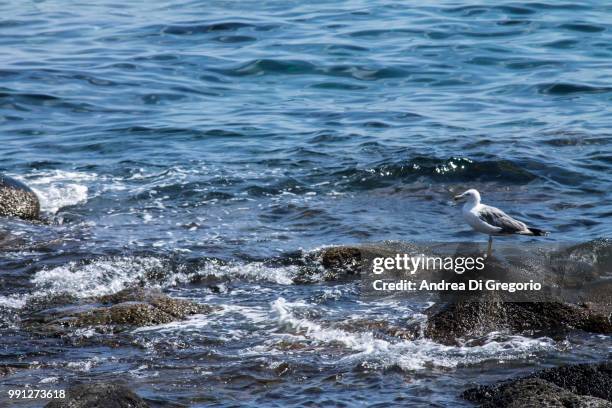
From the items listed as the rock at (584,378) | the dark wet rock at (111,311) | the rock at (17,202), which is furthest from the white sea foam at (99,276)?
the rock at (584,378)

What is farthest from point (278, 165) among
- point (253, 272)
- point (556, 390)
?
point (556, 390)

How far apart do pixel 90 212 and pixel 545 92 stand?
8.49 m

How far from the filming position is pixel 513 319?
770 centimetres

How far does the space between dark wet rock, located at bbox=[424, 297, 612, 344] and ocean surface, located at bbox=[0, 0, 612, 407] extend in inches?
5.8

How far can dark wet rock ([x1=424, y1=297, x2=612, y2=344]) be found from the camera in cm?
763

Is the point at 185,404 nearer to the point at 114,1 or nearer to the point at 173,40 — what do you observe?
the point at 173,40

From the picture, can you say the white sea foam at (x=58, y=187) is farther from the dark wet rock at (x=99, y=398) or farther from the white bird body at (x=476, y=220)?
the dark wet rock at (x=99, y=398)

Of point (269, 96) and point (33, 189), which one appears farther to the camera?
point (269, 96)

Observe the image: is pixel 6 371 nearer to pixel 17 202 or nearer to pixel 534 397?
pixel 534 397

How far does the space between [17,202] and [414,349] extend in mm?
5360

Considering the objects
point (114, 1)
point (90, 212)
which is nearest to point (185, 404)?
point (90, 212)

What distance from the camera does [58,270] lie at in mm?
9242

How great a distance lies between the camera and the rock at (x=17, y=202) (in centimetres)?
1095

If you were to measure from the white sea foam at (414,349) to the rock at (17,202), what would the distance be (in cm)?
432
